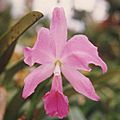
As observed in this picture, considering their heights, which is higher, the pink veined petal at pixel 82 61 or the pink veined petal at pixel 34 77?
the pink veined petal at pixel 82 61

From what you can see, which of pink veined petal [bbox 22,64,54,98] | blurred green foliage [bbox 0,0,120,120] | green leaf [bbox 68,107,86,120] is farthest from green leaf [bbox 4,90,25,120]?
pink veined petal [bbox 22,64,54,98]

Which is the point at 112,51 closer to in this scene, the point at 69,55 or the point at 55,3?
the point at 55,3

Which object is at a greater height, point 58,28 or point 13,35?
point 58,28

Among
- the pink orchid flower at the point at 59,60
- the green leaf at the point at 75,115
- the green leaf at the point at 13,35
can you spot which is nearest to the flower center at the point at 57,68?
the pink orchid flower at the point at 59,60

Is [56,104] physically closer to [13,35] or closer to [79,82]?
[79,82]

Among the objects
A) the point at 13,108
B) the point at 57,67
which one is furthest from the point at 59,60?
the point at 13,108

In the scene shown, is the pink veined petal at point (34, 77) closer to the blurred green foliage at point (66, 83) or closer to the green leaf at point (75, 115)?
the blurred green foliage at point (66, 83)

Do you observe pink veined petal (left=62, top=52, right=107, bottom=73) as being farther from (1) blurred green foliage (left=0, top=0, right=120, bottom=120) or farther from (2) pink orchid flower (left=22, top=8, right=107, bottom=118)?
(1) blurred green foliage (left=0, top=0, right=120, bottom=120)
